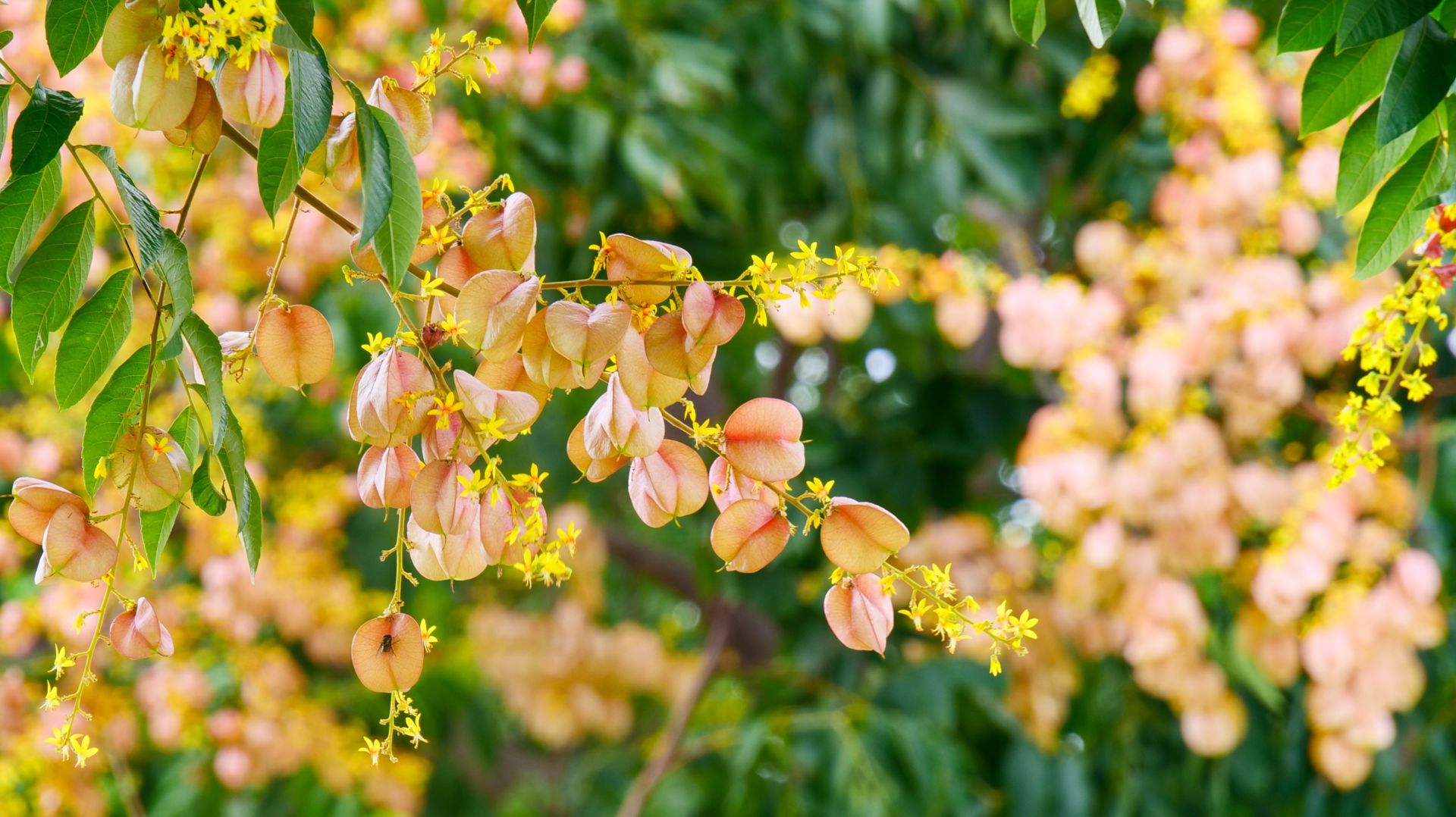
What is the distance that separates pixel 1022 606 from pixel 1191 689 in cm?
28

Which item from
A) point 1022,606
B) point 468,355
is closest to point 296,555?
point 468,355

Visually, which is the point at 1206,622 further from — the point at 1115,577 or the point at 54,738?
the point at 54,738

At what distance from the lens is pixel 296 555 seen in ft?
7.22

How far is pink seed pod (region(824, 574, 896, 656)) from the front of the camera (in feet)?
1.69

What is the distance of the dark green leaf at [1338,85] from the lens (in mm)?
580

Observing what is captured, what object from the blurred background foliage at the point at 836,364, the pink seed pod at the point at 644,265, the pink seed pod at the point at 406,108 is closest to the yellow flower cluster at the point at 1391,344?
the pink seed pod at the point at 644,265

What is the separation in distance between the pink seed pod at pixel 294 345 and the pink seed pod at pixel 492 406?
0.21 feet

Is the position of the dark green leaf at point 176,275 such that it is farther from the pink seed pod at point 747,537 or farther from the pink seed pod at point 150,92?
the pink seed pod at point 747,537

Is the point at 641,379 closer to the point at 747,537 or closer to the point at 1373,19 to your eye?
the point at 747,537

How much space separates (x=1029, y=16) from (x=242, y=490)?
0.35 m

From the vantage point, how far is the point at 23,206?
52 cm

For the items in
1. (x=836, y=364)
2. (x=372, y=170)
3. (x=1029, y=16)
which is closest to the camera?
(x=372, y=170)

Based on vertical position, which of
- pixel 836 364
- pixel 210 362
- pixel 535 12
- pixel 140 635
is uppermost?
pixel 535 12

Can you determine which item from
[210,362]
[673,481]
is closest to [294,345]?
A: [210,362]
